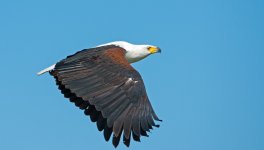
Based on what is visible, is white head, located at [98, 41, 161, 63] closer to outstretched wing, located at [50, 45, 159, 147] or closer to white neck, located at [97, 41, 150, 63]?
white neck, located at [97, 41, 150, 63]

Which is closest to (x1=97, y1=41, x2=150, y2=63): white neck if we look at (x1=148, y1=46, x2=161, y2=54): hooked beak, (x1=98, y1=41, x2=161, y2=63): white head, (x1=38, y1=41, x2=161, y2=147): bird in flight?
(x1=98, y1=41, x2=161, y2=63): white head

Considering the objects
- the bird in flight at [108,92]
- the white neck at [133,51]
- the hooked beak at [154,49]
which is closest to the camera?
the bird in flight at [108,92]

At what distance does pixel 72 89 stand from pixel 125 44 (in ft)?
→ 13.4

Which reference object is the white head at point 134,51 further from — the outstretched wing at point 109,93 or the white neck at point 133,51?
the outstretched wing at point 109,93

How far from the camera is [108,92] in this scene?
32.0 ft

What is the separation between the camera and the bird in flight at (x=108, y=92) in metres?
9.18

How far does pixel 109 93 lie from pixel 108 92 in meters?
0.03

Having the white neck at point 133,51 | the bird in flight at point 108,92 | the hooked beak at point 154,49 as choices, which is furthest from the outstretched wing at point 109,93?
the hooked beak at point 154,49

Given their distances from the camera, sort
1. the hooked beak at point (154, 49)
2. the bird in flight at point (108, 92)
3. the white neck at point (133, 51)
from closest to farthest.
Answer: the bird in flight at point (108, 92) → the white neck at point (133, 51) → the hooked beak at point (154, 49)

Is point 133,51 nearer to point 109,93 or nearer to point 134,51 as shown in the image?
point 134,51

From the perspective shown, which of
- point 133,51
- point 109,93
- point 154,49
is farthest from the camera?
point 154,49

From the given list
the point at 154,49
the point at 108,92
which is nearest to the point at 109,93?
the point at 108,92

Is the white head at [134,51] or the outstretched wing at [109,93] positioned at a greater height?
the white head at [134,51]

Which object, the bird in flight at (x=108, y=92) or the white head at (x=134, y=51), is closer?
the bird in flight at (x=108, y=92)
